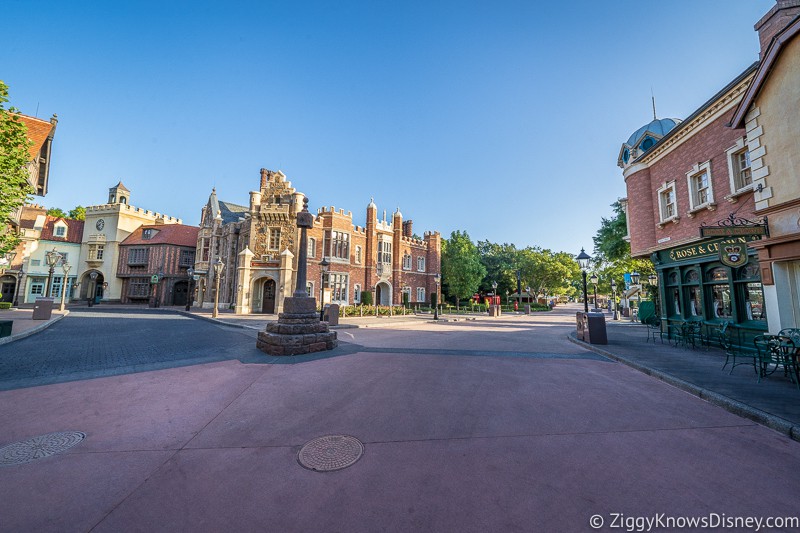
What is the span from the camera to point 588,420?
4277mm

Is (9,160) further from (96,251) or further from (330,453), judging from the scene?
(96,251)

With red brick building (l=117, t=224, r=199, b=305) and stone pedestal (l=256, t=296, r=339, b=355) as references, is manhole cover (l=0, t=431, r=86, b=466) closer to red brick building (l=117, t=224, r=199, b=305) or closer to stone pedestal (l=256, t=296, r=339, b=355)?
stone pedestal (l=256, t=296, r=339, b=355)

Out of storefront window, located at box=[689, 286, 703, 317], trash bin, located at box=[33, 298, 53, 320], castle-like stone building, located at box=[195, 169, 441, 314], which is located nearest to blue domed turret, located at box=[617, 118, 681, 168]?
storefront window, located at box=[689, 286, 703, 317]

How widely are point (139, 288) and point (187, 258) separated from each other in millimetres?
6899

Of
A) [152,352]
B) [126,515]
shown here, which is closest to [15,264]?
[152,352]

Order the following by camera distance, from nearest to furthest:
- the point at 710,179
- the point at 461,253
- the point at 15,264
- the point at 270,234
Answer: the point at 710,179, the point at 270,234, the point at 15,264, the point at 461,253

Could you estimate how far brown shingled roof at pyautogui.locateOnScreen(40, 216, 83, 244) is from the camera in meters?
37.1

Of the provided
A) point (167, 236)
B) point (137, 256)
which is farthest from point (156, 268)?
point (167, 236)

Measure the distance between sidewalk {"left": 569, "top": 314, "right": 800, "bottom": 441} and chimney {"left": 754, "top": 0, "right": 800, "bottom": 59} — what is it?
8293 millimetres

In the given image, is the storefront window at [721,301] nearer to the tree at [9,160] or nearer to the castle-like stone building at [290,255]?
the castle-like stone building at [290,255]

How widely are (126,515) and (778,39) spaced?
569 inches

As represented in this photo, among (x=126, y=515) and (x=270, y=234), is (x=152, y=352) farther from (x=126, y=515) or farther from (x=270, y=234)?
(x=270, y=234)

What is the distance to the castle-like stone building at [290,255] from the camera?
2617 centimetres

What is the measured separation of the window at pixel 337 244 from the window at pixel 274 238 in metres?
4.51
